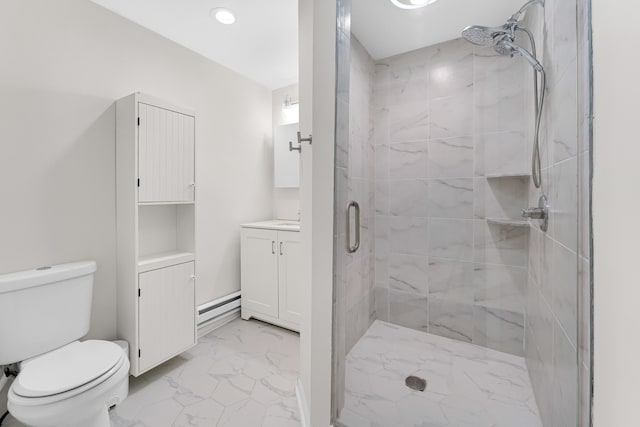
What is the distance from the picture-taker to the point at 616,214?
21.5 inches

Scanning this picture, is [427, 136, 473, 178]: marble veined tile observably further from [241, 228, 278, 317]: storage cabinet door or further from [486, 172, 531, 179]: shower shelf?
[241, 228, 278, 317]: storage cabinet door

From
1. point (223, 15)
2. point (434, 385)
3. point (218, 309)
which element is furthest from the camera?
point (218, 309)

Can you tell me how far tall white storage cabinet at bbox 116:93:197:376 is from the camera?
64.0 inches

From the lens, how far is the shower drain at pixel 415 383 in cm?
154

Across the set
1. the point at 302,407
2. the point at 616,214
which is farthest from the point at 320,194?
the point at 302,407

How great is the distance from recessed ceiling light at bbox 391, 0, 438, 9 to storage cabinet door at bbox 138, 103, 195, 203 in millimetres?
1566

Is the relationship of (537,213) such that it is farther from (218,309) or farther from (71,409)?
(218,309)

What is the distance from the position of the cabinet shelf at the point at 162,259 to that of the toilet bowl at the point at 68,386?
1.57ft

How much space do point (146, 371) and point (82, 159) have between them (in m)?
1.39

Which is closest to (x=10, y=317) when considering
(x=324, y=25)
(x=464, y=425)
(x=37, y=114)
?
(x=37, y=114)

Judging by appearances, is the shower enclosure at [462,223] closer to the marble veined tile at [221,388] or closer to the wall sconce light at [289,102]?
the marble veined tile at [221,388]

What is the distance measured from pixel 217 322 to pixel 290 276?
82 cm

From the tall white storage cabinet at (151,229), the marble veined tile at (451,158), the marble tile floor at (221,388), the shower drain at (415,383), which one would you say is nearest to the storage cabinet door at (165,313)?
the tall white storage cabinet at (151,229)

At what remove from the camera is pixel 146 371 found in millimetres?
1724
